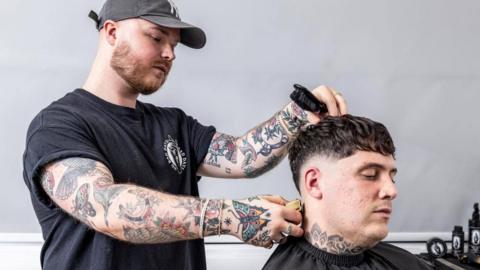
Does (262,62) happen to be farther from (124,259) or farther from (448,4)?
(124,259)

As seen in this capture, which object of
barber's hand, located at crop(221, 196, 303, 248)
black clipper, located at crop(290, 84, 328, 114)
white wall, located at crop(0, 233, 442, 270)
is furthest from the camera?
white wall, located at crop(0, 233, 442, 270)

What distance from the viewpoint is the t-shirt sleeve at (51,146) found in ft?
4.35

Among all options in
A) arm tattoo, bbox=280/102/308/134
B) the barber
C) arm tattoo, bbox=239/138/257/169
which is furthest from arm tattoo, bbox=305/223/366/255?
arm tattoo, bbox=239/138/257/169

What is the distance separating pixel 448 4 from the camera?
8.78ft

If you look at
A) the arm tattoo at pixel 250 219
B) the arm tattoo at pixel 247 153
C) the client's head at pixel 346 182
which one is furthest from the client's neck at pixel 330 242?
the arm tattoo at pixel 247 153

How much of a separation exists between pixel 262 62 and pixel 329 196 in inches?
51.8

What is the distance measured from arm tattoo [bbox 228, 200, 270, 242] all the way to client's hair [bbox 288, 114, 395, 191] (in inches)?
11.8

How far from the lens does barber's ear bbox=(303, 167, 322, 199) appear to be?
1.41m

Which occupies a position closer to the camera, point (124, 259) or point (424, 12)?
point (124, 259)

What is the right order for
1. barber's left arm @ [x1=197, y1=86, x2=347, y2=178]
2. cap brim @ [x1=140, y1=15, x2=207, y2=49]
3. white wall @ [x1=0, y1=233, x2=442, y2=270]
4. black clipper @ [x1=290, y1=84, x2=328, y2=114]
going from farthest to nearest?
white wall @ [x1=0, y1=233, x2=442, y2=270] < barber's left arm @ [x1=197, y1=86, x2=347, y2=178] < cap brim @ [x1=140, y1=15, x2=207, y2=49] < black clipper @ [x1=290, y1=84, x2=328, y2=114]

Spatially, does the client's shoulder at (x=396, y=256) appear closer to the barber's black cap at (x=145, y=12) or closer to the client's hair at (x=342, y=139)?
the client's hair at (x=342, y=139)

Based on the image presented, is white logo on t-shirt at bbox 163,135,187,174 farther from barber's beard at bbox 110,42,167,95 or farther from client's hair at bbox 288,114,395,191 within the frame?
client's hair at bbox 288,114,395,191

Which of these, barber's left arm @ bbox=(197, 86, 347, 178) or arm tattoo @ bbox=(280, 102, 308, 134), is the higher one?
arm tattoo @ bbox=(280, 102, 308, 134)

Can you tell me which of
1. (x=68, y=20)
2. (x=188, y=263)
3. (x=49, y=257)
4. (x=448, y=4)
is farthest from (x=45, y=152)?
(x=448, y=4)
